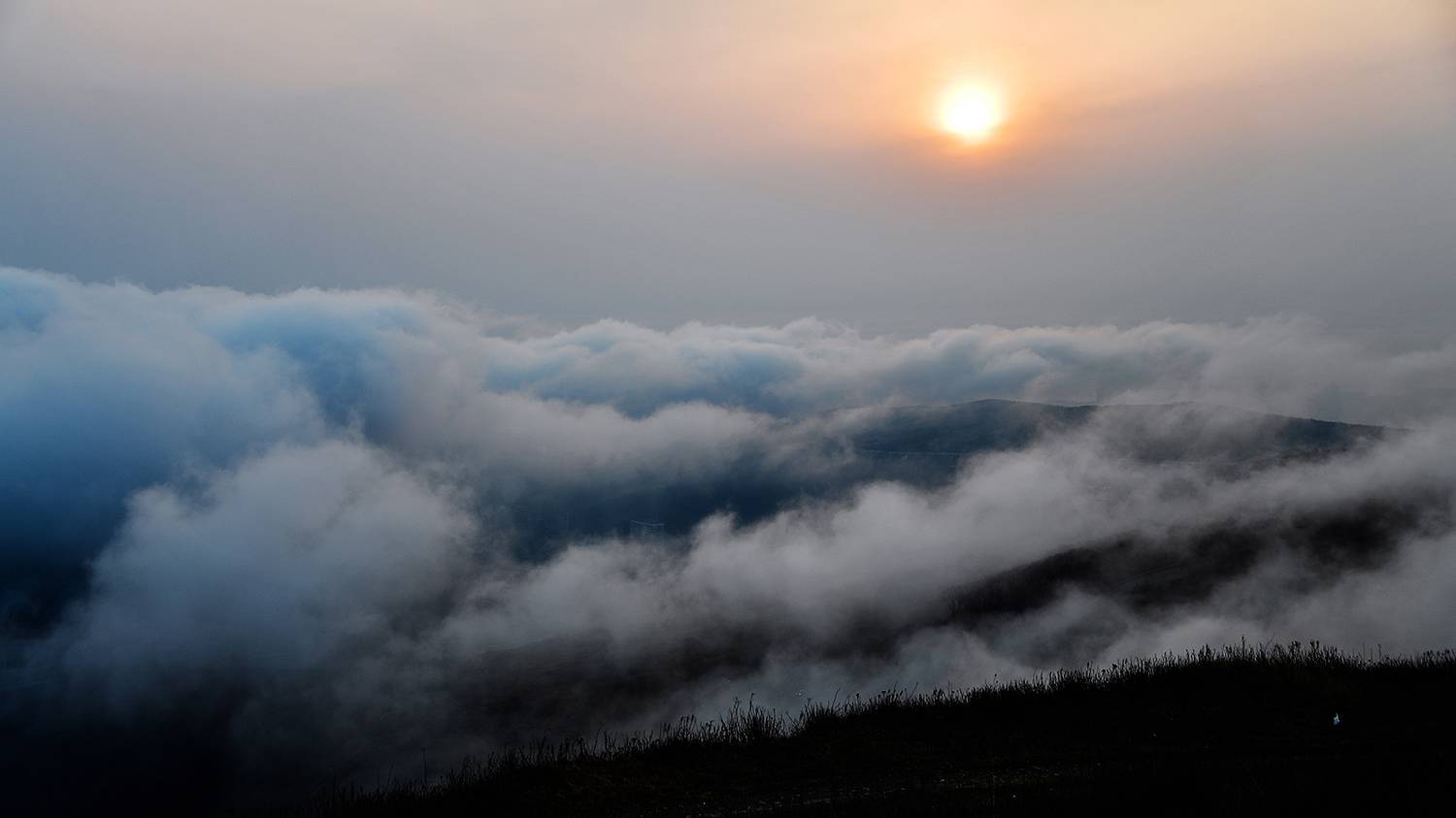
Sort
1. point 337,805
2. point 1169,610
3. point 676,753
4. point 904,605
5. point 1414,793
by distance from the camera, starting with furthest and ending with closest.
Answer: point 904,605 → point 1169,610 → point 676,753 → point 337,805 → point 1414,793

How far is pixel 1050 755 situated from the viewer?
1366 cm

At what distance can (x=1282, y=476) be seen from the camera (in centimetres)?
19575

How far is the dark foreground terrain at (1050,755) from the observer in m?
10.7

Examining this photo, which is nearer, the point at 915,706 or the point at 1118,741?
the point at 1118,741

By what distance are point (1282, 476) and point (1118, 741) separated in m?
225

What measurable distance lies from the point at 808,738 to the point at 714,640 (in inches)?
7295

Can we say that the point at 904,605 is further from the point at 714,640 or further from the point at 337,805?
the point at 337,805

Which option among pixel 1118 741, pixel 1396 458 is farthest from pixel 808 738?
pixel 1396 458

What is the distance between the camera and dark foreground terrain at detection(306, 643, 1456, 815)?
1068 centimetres

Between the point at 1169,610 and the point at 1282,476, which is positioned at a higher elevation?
the point at 1282,476

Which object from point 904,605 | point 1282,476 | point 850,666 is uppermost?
point 1282,476

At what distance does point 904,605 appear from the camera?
193 metres

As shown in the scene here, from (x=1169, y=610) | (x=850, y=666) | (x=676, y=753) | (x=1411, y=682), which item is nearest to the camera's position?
(x=676, y=753)

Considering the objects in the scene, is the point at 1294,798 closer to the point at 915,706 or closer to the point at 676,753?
the point at 915,706
